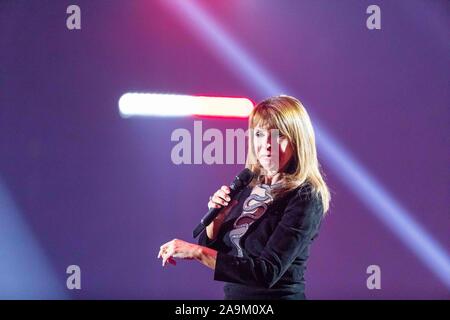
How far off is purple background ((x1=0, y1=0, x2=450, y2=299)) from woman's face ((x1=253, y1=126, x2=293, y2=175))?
273 millimetres

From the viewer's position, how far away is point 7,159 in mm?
2535

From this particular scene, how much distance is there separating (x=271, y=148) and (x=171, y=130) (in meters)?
0.58

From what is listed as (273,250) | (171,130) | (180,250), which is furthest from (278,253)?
(171,130)

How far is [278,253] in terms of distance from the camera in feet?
6.46

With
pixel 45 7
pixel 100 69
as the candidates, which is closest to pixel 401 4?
pixel 100 69

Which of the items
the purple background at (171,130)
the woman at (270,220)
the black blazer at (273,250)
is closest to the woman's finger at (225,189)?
the woman at (270,220)

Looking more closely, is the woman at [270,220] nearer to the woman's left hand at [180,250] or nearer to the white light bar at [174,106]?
the woman's left hand at [180,250]

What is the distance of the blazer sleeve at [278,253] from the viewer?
1.97 metres

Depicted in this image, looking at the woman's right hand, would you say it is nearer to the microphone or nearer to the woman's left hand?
the microphone

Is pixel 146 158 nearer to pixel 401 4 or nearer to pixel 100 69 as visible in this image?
pixel 100 69

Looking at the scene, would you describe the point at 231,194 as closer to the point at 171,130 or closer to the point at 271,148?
the point at 271,148

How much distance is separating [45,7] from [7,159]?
2.45 ft

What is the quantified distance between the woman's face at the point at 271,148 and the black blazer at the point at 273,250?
0.15 metres
